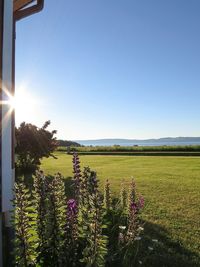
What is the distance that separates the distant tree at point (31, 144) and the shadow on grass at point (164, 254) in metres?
10.1

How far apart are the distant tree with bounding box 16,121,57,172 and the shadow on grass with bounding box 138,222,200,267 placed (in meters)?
10.1

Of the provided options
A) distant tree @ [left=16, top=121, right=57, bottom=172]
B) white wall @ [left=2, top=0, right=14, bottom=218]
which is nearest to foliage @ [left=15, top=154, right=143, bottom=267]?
white wall @ [left=2, top=0, right=14, bottom=218]

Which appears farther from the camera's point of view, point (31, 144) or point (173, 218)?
point (31, 144)

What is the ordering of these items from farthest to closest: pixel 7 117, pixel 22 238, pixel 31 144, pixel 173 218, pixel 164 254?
1. pixel 31 144
2. pixel 173 218
3. pixel 164 254
4. pixel 7 117
5. pixel 22 238

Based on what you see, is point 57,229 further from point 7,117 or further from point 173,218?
point 173,218

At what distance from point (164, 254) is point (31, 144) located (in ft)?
36.7

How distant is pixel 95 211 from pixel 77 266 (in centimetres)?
99

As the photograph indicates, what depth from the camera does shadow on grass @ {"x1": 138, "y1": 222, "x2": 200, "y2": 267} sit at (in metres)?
4.93

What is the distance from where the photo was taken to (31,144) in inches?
612

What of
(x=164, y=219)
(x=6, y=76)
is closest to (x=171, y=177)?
(x=164, y=219)

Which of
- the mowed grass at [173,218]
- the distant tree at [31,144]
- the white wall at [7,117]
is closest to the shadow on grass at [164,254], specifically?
the mowed grass at [173,218]

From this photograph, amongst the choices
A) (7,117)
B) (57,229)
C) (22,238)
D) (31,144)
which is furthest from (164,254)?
(31,144)

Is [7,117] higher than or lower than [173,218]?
higher

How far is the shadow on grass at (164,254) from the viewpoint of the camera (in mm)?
4930
